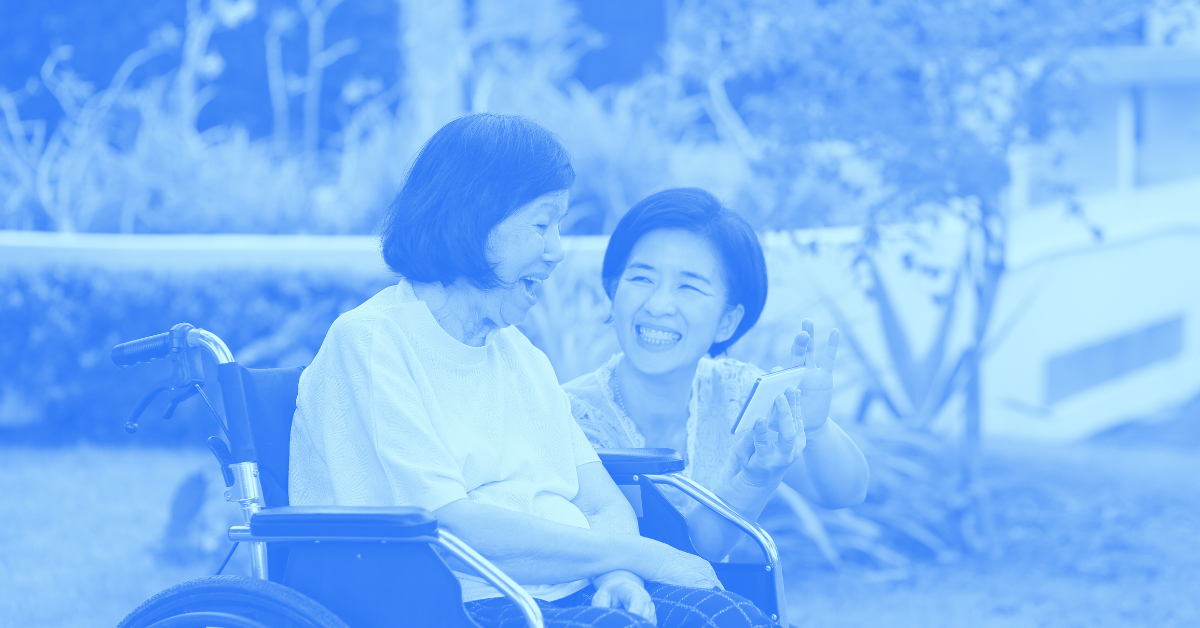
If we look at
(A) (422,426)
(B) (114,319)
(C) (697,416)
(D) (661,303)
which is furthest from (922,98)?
(B) (114,319)

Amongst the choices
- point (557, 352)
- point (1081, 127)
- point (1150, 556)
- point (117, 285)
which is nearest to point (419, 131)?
point (117, 285)

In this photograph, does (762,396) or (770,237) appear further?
(770,237)

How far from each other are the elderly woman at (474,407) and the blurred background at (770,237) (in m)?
1.33

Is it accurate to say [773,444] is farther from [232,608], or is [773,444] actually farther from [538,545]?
[232,608]

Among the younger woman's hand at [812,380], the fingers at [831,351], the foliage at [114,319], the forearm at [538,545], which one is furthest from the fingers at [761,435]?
the foliage at [114,319]

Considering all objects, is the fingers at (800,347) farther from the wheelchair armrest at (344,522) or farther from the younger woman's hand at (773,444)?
the wheelchair armrest at (344,522)

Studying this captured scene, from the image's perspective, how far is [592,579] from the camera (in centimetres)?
229

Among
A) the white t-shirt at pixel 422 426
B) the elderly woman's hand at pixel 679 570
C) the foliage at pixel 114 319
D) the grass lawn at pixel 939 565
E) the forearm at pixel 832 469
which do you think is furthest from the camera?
the foliage at pixel 114 319

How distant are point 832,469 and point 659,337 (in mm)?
472

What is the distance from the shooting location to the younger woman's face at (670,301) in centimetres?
272

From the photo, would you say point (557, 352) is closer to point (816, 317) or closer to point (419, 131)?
point (816, 317)

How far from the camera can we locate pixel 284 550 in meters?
2.29

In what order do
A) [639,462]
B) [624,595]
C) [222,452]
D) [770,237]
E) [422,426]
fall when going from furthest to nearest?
[770,237] → [639,462] → [222,452] → [624,595] → [422,426]

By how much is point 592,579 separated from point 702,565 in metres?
0.22
